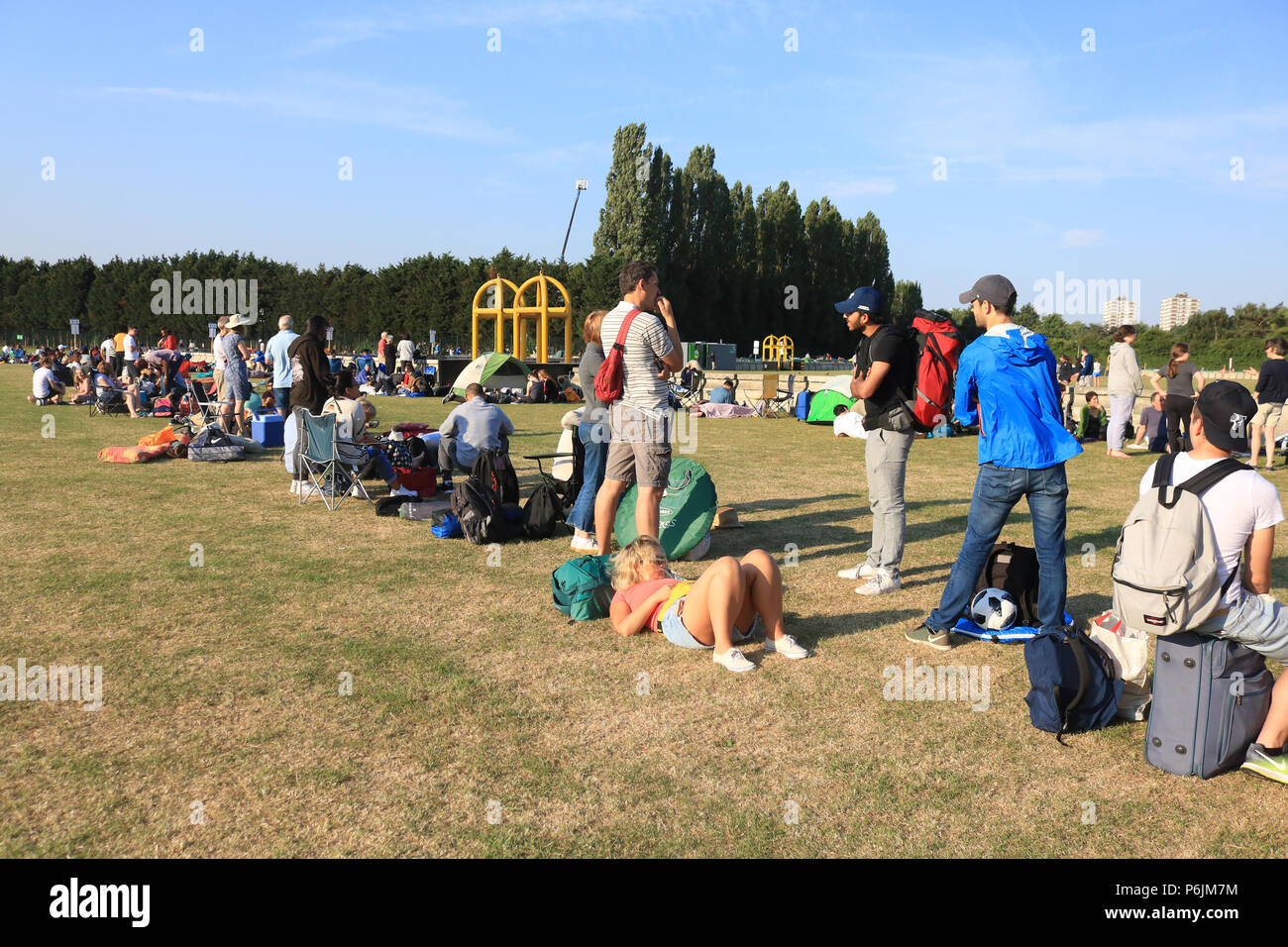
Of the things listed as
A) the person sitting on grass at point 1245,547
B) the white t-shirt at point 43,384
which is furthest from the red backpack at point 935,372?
the white t-shirt at point 43,384

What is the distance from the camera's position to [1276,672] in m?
4.52

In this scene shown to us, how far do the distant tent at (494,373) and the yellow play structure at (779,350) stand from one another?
21.5 metres

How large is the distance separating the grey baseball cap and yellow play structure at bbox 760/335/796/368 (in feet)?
126

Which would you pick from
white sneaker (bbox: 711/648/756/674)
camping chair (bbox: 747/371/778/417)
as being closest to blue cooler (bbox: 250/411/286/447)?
white sneaker (bbox: 711/648/756/674)

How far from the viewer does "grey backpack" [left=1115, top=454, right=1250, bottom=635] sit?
3244mm

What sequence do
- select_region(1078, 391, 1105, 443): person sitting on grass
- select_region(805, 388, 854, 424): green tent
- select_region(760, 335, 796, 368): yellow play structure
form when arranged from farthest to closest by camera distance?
1. select_region(760, 335, 796, 368): yellow play structure
2. select_region(805, 388, 854, 424): green tent
3. select_region(1078, 391, 1105, 443): person sitting on grass

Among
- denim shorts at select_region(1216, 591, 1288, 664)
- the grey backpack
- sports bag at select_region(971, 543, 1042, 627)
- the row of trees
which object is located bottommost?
sports bag at select_region(971, 543, 1042, 627)

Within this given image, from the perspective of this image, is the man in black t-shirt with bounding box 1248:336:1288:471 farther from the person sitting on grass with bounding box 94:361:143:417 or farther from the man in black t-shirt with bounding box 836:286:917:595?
the person sitting on grass with bounding box 94:361:143:417

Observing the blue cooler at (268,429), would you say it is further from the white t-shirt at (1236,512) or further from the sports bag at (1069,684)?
the white t-shirt at (1236,512)

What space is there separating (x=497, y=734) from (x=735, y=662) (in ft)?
4.32

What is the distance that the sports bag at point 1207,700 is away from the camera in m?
3.40

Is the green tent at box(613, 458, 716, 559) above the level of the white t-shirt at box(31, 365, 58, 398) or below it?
below
